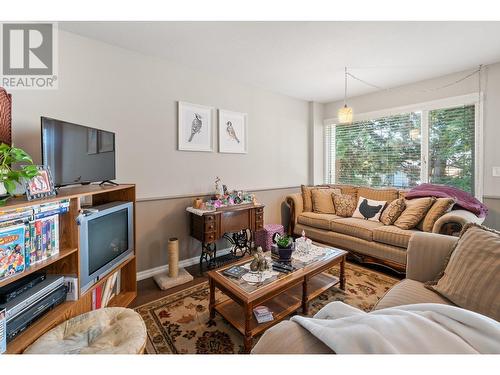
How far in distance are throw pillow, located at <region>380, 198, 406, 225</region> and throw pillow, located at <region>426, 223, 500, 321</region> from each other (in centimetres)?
150

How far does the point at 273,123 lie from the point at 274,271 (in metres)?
2.61

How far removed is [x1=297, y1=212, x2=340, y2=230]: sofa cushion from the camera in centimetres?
311

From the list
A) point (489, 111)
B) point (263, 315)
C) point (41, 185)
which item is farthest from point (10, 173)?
point (489, 111)

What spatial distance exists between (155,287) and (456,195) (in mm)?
3606

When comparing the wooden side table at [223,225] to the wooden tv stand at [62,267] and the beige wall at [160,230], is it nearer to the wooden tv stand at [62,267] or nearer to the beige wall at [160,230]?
the beige wall at [160,230]

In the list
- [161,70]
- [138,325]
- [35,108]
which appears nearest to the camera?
[138,325]

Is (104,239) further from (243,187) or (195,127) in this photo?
(243,187)

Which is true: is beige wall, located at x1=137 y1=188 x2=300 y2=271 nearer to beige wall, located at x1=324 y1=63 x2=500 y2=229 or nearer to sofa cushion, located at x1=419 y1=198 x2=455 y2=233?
sofa cushion, located at x1=419 y1=198 x2=455 y2=233

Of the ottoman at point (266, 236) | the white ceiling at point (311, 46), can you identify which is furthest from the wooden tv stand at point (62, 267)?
the ottoman at point (266, 236)

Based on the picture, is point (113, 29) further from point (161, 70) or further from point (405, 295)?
point (405, 295)

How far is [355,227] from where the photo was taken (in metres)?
2.79

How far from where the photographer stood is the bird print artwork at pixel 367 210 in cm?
302
